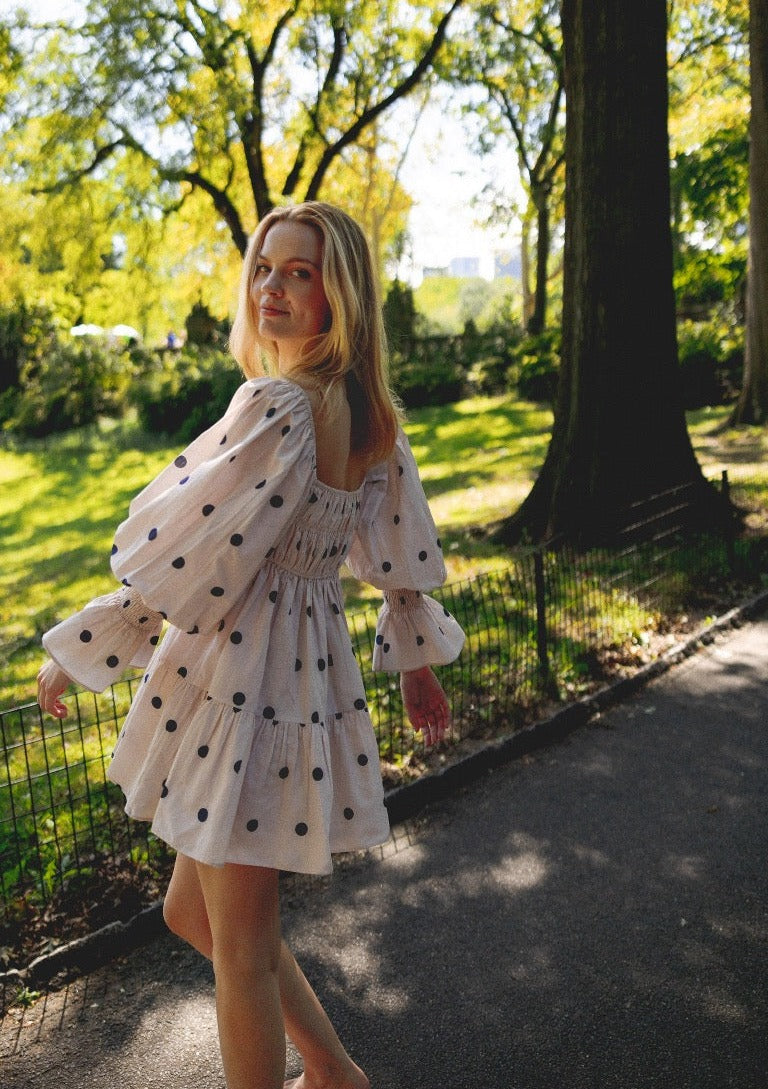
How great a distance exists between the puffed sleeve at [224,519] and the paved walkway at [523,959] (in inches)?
60.5

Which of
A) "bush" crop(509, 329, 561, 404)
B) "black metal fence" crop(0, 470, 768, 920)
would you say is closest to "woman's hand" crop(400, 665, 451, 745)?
"black metal fence" crop(0, 470, 768, 920)

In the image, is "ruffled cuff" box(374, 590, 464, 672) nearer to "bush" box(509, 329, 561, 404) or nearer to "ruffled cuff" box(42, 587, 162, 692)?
"ruffled cuff" box(42, 587, 162, 692)

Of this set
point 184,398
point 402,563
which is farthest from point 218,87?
point 402,563

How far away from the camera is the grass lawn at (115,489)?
930cm

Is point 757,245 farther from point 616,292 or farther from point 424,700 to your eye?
point 424,700

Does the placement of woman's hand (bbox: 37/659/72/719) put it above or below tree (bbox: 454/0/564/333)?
below

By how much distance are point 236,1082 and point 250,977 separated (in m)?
0.26

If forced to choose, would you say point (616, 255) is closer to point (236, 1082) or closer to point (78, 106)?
point (236, 1082)

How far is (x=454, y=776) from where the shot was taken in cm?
474

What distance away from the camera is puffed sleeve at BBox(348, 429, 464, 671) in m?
2.61

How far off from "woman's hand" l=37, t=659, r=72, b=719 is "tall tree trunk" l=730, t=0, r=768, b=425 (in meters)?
14.4

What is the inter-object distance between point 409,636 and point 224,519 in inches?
31.2

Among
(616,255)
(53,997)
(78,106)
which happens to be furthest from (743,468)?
(78,106)

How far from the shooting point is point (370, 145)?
27.5 meters
